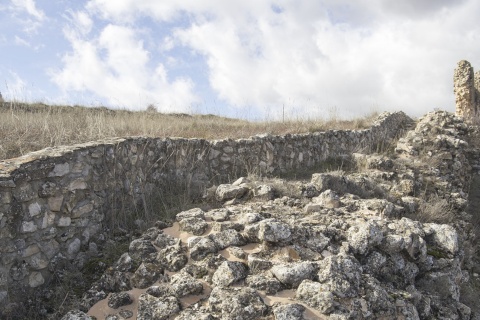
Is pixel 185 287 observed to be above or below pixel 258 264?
below

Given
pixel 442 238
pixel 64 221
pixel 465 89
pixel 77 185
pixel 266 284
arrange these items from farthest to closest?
1. pixel 465 89
2. pixel 442 238
3. pixel 77 185
4. pixel 64 221
5. pixel 266 284

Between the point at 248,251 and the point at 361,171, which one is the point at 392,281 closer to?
the point at 248,251

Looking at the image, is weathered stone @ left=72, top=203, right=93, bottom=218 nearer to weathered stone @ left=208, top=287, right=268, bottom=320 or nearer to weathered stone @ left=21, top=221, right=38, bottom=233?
weathered stone @ left=21, top=221, right=38, bottom=233

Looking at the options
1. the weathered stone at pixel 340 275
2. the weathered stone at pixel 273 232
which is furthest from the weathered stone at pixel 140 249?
the weathered stone at pixel 340 275

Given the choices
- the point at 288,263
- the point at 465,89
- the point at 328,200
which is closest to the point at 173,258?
the point at 288,263

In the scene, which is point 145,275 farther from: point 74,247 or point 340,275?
point 340,275

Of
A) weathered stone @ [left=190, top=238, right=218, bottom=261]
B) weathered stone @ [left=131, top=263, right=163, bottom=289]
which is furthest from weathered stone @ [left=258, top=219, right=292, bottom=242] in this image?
weathered stone @ [left=131, top=263, right=163, bottom=289]

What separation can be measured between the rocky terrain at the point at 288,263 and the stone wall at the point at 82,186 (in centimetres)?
66

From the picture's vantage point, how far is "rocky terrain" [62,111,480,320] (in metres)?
3.62

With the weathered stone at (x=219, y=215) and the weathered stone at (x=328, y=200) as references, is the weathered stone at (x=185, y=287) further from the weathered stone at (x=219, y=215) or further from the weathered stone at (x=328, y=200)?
the weathered stone at (x=328, y=200)

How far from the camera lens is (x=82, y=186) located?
4816mm

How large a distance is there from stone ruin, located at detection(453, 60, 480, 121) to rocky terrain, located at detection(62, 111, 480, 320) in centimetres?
1361

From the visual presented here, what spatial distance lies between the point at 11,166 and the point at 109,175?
4.68 ft

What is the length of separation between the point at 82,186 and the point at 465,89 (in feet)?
58.5
